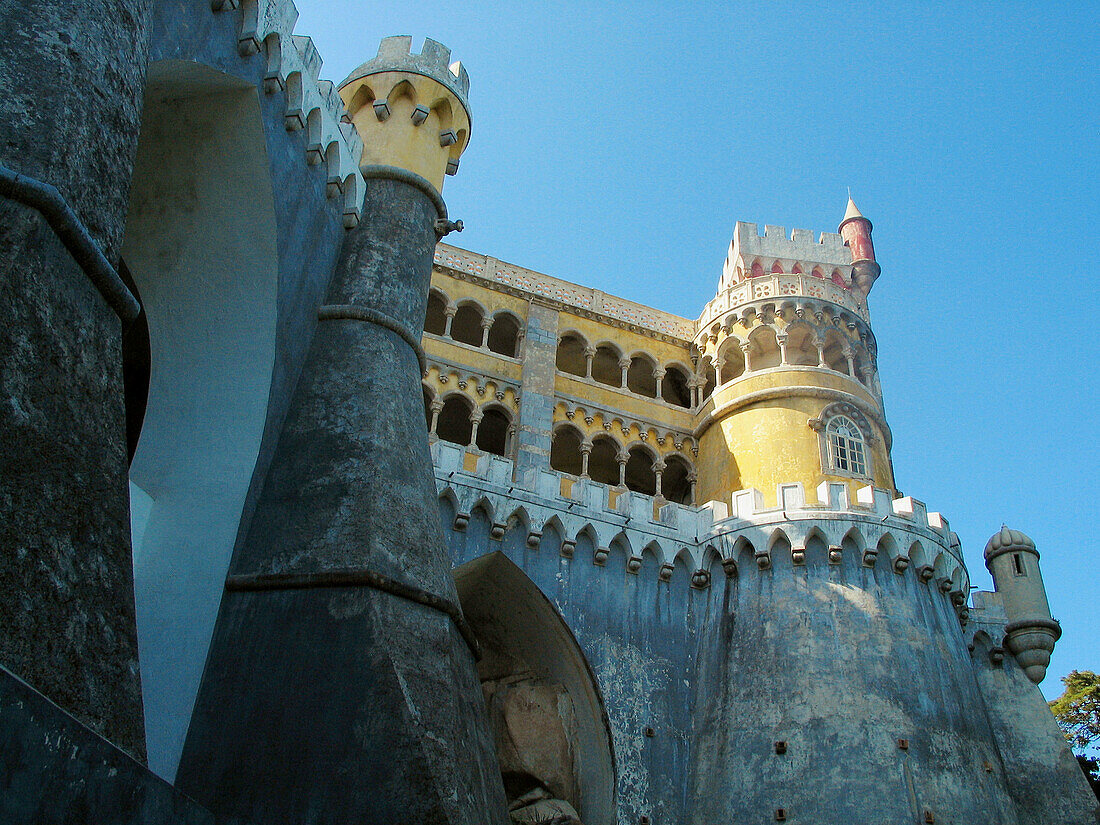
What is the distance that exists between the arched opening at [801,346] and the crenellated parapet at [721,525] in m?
5.70

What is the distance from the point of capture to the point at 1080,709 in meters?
30.1

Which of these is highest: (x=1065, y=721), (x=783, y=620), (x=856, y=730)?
(x=1065, y=721)

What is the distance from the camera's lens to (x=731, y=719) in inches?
689

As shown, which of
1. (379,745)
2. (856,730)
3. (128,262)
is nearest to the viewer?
(379,745)

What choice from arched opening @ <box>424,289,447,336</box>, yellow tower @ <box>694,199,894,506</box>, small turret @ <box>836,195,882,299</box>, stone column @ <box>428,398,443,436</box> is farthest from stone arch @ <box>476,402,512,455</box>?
small turret @ <box>836,195,882,299</box>

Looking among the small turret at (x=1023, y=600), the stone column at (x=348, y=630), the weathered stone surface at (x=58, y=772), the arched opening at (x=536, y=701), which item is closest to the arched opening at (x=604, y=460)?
the arched opening at (x=536, y=701)

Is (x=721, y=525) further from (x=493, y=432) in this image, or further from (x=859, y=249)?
(x=859, y=249)

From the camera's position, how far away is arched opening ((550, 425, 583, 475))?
25078 millimetres

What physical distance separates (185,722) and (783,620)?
39.9 feet

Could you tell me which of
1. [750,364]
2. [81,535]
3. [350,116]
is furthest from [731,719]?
[81,535]

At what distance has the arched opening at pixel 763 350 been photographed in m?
24.7

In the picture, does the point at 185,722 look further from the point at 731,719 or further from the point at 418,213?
the point at 731,719

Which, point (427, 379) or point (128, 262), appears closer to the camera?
point (128, 262)

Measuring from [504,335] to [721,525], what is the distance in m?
9.18
